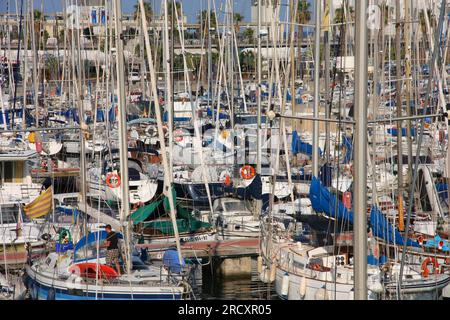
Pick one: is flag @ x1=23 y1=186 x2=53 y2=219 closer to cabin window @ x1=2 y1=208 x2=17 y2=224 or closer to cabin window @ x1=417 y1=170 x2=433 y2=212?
cabin window @ x1=2 y1=208 x2=17 y2=224

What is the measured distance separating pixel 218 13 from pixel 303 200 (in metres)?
18.3

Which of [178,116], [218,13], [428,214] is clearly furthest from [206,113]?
[428,214]

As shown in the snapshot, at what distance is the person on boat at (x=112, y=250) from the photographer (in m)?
17.2

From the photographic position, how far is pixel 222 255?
922 inches

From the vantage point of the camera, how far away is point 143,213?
2328 cm

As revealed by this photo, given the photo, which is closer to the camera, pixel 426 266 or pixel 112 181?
pixel 426 266

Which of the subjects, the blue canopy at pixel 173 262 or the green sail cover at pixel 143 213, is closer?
the blue canopy at pixel 173 262

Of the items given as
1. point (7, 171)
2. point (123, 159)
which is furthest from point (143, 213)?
point (123, 159)

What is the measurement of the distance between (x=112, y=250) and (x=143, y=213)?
5.79m

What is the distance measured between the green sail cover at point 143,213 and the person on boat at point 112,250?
505 centimetres

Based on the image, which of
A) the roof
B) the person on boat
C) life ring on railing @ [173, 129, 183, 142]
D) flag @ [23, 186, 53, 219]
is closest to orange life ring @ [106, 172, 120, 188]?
flag @ [23, 186, 53, 219]

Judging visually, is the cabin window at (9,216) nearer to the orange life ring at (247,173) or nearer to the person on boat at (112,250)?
the person on boat at (112,250)

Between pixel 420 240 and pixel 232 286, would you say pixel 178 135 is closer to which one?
pixel 232 286

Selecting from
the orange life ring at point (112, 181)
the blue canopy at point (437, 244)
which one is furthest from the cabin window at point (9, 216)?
the blue canopy at point (437, 244)
